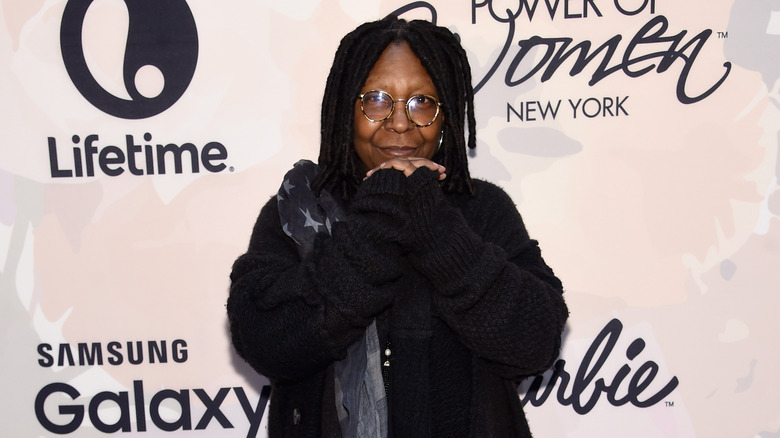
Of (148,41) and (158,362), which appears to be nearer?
(148,41)

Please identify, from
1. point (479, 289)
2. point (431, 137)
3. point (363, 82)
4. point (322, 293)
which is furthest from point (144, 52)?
point (479, 289)

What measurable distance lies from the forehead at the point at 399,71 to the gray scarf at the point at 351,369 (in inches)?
10.7

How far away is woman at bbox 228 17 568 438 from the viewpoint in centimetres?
106

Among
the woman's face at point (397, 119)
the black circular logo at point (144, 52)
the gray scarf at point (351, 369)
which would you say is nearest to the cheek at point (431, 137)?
the woman's face at point (397, 119)

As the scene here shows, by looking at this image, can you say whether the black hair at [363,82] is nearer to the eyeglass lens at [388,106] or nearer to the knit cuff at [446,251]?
the eyeglass lens at [388,106]

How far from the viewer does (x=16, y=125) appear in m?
2.09

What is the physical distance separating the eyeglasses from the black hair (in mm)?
29

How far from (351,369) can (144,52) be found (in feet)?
4.50

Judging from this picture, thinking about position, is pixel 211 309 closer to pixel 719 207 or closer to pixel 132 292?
pixel 132 292

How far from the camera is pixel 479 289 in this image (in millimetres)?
1041

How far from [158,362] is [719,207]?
1925 millimetres

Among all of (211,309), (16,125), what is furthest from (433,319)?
(16,125)

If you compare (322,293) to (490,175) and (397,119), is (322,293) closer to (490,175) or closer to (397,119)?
(397,119)

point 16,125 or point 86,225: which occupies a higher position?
point 16,125
